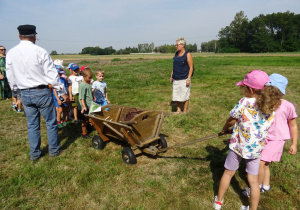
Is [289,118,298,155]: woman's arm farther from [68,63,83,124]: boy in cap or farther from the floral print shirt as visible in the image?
[68,63,83,124]: boy in cap

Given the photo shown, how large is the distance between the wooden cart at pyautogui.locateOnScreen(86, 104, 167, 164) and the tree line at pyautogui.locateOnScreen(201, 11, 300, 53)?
9950 centimetres

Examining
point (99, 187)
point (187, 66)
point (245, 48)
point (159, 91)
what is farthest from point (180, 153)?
point (245, 48)

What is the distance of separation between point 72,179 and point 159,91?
7167 millimetres

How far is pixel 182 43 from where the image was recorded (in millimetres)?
5660

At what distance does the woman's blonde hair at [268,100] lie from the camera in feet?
6.90

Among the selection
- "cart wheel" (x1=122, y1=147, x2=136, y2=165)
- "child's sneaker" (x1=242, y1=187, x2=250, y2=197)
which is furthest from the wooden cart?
"child's sneaker" (x1=242, y1=187, x2=250, y2=197)

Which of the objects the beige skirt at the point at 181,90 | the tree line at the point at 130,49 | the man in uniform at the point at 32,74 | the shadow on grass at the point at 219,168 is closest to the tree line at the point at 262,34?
the tree line at the point at 130,49

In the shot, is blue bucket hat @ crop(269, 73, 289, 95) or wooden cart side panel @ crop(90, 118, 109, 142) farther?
wooden cart side panel @ crop(90, 118, 109, 142)

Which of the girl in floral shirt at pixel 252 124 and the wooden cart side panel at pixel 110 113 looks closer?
the girl in floral shirt at pixel 252 124

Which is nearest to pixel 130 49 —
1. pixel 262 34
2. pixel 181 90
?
pixel 262 34

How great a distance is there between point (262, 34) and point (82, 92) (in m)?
103

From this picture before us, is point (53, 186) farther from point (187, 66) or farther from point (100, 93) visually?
point (187, 66)

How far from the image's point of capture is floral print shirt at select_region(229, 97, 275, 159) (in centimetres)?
227

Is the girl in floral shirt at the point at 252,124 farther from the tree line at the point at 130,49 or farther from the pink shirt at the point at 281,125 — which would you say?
the tree line at the point at 130,49
